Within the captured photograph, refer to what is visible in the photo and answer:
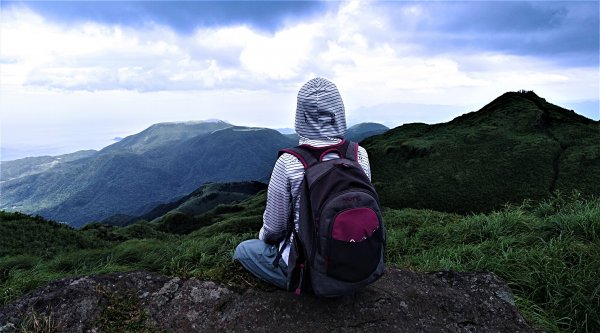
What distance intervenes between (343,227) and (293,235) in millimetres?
959

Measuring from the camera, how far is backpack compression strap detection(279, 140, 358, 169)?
17.8ft

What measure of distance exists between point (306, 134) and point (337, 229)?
143 cm

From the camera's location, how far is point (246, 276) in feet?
22.2

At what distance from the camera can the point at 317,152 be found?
18.1 ft

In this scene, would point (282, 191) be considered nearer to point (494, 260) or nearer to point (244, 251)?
point (244, 251)

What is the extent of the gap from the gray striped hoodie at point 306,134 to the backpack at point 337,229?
7.8 inches

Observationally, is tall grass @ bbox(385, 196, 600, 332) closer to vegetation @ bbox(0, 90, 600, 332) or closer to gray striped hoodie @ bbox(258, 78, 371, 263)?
vegetation @ bbox(0, 90, 600, 332)

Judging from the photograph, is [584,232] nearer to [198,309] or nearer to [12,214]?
[198,309]

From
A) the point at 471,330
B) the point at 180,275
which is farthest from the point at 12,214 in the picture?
the point at 471,330

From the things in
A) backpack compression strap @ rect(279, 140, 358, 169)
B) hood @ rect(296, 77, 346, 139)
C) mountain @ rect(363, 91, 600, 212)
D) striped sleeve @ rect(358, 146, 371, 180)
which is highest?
hood @ rect(296, 77, 346, 139)

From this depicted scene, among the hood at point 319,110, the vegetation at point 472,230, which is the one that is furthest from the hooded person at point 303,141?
the vegetation at point 472,230

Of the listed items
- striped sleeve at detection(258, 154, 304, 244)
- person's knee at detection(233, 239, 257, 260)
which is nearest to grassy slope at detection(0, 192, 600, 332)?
person's knee at detection(233, 239, 257, 260)

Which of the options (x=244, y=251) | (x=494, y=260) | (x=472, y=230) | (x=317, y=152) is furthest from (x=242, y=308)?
(x=472, y=230)

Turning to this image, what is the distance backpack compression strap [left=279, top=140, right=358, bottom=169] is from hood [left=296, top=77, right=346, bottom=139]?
6.4 inches
